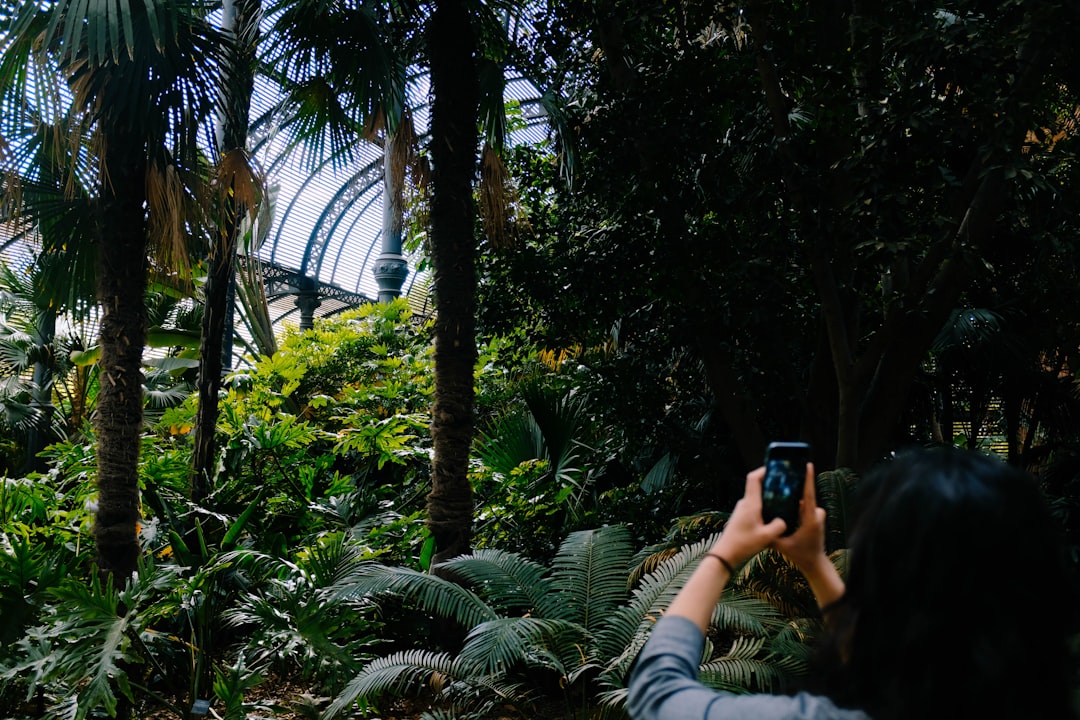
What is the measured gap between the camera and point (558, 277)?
6.45 metres

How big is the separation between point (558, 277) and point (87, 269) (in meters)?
3.63

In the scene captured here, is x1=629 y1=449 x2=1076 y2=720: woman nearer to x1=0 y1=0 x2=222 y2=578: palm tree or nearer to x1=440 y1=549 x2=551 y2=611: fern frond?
x1=440 y1=549 x2=551 y2=611: fern frond

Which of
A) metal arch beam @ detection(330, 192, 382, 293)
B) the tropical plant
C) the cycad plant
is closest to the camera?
the cycad plant

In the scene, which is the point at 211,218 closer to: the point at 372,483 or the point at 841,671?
the point at 372,483

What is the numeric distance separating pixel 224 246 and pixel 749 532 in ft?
22.1

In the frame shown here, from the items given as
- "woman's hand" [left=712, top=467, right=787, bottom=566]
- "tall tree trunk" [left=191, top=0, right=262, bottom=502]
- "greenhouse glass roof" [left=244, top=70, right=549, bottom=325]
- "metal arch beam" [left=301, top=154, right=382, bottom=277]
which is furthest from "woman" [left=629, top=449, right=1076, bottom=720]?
"metal arch beam" [left=301, top=154, right=382, bottom=277]

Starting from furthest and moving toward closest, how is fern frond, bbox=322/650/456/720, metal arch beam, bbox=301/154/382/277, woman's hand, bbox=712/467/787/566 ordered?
1. metal arch beam, bbox=301/154/382/277
2. fern frond, bbox=322/650/456/720
3. woman's hand, bbox=712/467/787/566

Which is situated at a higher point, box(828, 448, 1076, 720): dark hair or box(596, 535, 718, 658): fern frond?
box(828, 448, 1076, 720): dark hair

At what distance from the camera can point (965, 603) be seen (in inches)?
35.1

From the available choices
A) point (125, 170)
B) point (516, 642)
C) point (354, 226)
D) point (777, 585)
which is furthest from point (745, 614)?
point (354, 226)

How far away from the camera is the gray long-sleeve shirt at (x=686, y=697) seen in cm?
96

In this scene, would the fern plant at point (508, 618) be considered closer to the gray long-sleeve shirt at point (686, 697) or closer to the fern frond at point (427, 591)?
the fern frond at point (427, 591)

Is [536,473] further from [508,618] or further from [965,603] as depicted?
[965,603]

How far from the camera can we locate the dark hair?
34.7 inches
